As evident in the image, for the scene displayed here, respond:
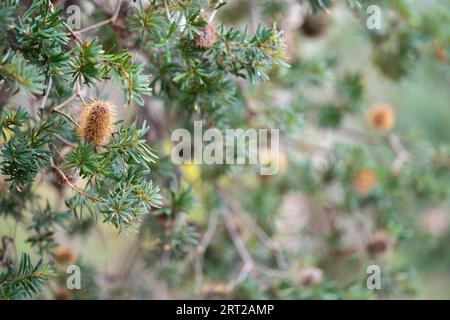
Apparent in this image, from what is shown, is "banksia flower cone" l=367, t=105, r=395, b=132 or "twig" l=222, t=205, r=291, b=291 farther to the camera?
"banksia flower cone" l=367, t=105, r=395, b=132

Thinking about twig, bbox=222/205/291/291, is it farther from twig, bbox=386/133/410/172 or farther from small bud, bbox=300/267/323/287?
twig, bbox=386/133/410/172

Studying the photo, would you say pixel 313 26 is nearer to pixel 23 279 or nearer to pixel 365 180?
pixel 365 180

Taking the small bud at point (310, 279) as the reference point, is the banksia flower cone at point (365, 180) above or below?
above

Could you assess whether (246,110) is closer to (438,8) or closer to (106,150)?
(106,150)

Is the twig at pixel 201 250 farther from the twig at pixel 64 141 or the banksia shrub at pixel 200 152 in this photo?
the twig at pixel 64 141

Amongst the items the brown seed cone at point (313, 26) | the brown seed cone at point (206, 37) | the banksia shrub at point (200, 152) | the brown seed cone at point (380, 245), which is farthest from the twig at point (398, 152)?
the brown seed cone at point (206, 37)

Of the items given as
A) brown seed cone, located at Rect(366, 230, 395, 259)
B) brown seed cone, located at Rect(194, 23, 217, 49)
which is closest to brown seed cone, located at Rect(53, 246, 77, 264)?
brown seed cone, located at Rect(194, 23, 217, 49)
